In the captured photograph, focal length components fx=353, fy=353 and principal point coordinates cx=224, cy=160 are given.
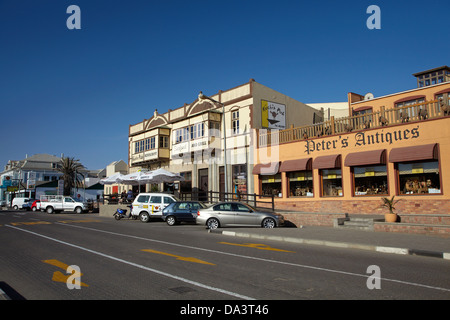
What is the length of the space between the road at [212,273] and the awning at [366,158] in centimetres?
923

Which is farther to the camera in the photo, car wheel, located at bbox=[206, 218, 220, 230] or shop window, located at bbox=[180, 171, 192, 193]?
shop window, located at bbox=[180, 171, 192, 193]

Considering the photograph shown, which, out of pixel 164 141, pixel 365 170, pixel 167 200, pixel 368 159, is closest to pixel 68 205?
pixel 164 141

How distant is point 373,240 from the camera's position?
41.2 feet

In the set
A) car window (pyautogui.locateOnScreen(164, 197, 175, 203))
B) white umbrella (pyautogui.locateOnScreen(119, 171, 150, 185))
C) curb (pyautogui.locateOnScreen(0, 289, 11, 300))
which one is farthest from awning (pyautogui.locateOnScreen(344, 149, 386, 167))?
curb (pyautogui.locateOnScreen(0, 289, 11, 300))

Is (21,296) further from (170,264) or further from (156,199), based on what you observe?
(156,199)

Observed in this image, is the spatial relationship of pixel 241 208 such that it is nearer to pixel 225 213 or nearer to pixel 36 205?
pixel 225 213

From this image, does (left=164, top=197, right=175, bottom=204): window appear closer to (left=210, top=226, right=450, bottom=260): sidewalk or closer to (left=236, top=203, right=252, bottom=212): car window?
(left=236, top=203, right=252, bottom=212): car window

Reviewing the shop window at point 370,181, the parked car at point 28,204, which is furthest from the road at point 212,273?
the parked car at point 28,204

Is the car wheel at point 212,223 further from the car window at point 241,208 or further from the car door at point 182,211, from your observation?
the car door at point 182,211

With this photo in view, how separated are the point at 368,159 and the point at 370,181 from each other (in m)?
1.43

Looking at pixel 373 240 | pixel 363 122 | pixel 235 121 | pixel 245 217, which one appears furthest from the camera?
pixel 235 121

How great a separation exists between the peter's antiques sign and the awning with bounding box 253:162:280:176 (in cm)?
260

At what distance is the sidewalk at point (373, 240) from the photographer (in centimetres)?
1053

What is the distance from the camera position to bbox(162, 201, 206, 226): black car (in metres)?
20.9
